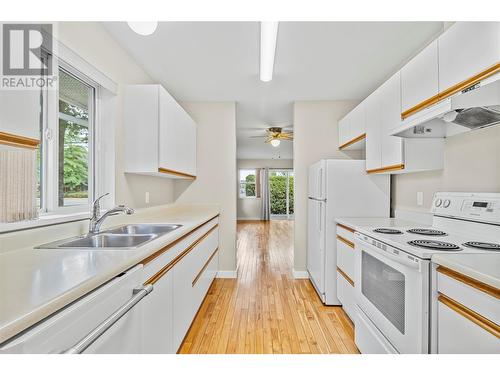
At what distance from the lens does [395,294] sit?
1.50m

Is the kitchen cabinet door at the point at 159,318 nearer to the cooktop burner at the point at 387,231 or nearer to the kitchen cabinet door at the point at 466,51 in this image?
the cooktop burner at the point at 387,231

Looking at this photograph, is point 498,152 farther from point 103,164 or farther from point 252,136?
point 252,136

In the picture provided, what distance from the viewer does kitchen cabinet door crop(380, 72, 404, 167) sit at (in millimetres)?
2150

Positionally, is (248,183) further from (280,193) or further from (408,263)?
(408,263)

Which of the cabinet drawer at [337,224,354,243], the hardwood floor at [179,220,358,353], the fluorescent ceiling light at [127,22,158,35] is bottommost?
the hardwood floor at [179,220,358,353]

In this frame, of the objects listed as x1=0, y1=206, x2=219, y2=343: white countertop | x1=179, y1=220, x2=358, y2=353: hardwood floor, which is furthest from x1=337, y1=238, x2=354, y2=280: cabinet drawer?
x1=0, y1=206, x2=219, y2=343: white countertop

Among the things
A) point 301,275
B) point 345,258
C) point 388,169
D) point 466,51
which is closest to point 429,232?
point 388,169

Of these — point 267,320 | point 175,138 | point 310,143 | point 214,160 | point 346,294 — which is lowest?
point 267,320

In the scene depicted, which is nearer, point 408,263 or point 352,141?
point 408,263

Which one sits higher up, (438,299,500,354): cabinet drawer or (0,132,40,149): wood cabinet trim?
(0,132,40,149): wood cabinet trim

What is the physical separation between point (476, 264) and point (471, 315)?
201 millimetres

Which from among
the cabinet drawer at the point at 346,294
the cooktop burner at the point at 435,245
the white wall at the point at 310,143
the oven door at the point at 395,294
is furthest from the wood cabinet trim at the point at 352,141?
the cooktop burner at the point at 435,245

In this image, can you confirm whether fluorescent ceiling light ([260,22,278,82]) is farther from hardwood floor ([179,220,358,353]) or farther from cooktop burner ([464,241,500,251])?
hardwood floor ([179,220,358,353])
